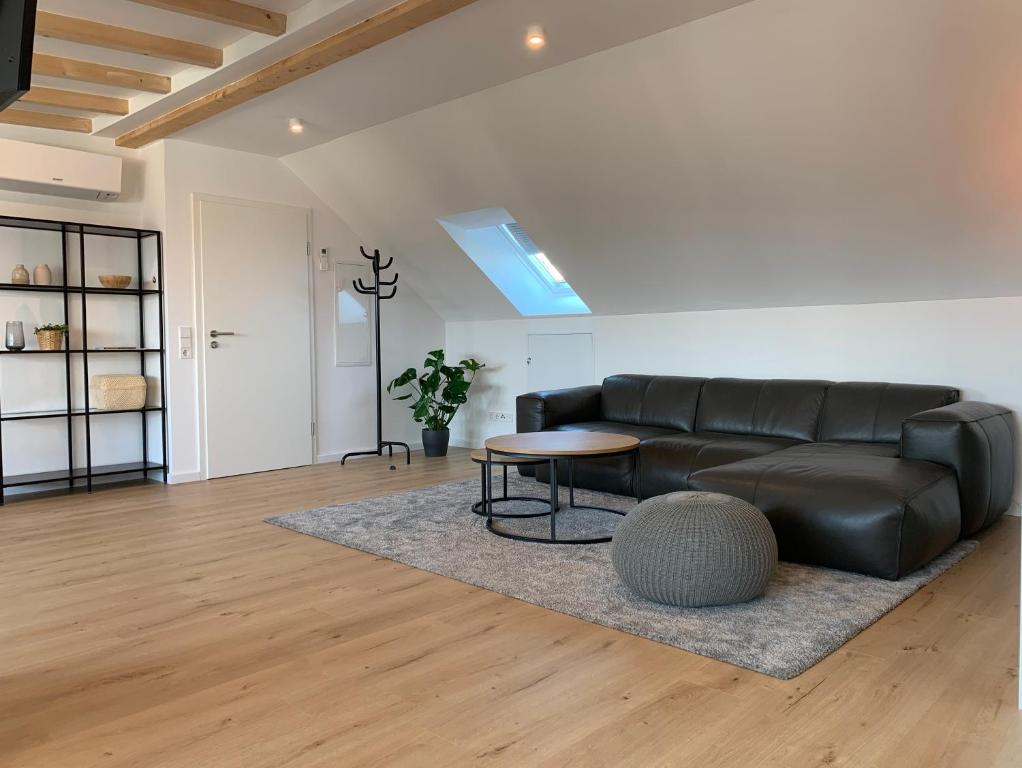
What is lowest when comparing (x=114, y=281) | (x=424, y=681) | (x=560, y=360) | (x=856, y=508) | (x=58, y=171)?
(x=424, y=681)

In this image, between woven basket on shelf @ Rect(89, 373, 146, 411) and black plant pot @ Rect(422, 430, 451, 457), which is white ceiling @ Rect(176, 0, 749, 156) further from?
black plant pot @ Rect(422, 430, 451, 457)

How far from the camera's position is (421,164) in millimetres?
5328

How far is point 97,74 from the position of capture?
4.32 metres

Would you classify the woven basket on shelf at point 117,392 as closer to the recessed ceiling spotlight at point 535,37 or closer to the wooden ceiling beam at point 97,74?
the wooden ceiling beam at point 97,74

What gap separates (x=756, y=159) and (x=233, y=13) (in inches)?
104

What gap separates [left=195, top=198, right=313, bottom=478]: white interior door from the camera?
5.59 m

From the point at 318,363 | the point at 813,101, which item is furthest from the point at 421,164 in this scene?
the point at 813,101

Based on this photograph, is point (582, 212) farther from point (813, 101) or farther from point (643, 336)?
point (813, 101)

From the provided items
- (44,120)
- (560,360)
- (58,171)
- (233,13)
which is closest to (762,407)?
(560,360)

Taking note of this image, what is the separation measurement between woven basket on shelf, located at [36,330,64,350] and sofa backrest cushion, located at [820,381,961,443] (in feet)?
15.7

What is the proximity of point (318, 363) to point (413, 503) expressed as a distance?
84.8 inches

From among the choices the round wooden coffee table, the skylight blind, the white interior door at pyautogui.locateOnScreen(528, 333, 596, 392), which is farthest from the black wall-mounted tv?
the white interior door at pyautogui.locateOnScreen(528, 333, 596, 392)

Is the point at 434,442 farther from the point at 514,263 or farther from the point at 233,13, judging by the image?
the point at 233,13

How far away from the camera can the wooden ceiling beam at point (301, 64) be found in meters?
3.27
